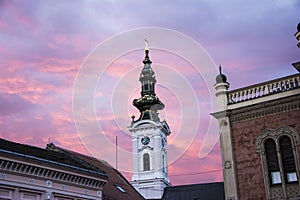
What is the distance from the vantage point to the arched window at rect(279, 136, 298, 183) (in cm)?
2339

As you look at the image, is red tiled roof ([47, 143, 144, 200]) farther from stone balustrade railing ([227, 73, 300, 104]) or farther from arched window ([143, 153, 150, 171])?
arched window ([143, 153, 150, 171])

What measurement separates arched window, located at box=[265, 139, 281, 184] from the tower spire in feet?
167

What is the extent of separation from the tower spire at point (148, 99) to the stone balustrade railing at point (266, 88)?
160 ft

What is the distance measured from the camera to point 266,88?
25672mm

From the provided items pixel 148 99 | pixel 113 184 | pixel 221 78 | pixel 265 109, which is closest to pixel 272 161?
pixel 265 109

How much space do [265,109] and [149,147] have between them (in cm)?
4854

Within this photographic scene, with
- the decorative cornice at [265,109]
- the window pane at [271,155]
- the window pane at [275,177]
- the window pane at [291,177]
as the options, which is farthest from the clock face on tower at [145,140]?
the window pane at [291,177]

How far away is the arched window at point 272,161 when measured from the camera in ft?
78.3

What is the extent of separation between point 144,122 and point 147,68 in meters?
12.4

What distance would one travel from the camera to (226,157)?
2562cm

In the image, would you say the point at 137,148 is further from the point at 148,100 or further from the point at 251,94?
the point at 251,94

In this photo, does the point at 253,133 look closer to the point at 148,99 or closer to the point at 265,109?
the point at 265,109

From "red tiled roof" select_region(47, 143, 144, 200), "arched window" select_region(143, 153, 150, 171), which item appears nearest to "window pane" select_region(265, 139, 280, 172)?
"red tiled roof" select_region(47, 143, 144, 200)

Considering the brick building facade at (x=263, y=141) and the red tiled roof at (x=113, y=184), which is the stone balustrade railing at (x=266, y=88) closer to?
the brick building facade at (x=263, y=141)
